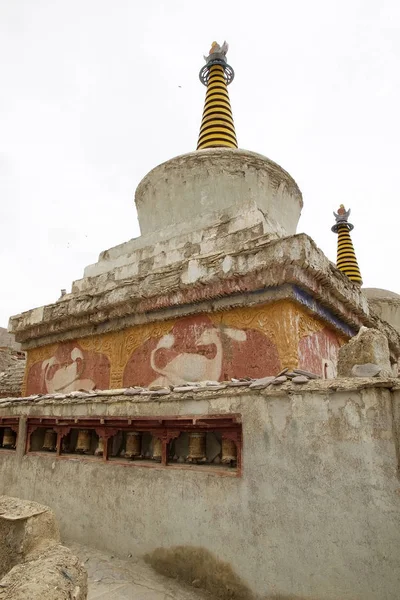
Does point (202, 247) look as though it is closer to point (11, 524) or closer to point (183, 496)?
point (183, 496)

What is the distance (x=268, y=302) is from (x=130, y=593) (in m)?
3.17

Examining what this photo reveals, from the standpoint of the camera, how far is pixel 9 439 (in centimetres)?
559

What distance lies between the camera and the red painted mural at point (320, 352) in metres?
5.04

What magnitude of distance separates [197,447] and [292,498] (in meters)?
1.00

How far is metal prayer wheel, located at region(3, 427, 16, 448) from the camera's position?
18.3 ft

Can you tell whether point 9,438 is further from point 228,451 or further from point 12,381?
point 12,381

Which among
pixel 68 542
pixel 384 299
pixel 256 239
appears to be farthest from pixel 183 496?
pixel 384 299

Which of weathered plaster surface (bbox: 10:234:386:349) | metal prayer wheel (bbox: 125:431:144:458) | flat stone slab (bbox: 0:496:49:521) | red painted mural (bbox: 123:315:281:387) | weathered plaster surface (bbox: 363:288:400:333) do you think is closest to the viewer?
flat stone slab (bbox: 0:496:49:521)

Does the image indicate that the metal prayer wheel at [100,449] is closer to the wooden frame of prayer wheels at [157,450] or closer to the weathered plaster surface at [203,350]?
the wooden frame of prayer wheels at [157,450]

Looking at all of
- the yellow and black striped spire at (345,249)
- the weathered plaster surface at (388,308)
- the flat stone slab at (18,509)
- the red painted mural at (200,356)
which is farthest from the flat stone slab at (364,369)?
the weathered plaster surface at (388,308)

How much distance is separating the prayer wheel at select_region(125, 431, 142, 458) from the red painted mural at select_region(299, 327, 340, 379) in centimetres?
198

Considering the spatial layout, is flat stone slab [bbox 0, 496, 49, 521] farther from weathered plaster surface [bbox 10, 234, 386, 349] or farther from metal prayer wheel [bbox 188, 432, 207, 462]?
weathered plaster surface [bbox 10, 234, 386, 349]

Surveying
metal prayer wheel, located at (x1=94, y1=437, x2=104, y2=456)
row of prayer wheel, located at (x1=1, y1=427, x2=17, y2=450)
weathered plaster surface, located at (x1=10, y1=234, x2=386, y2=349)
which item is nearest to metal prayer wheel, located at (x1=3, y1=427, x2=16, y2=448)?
row of prayer wheel, located at (x1=1, y1=427, x2=17, y2=450)

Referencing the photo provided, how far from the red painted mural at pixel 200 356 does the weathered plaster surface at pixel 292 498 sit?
1.53 metres
